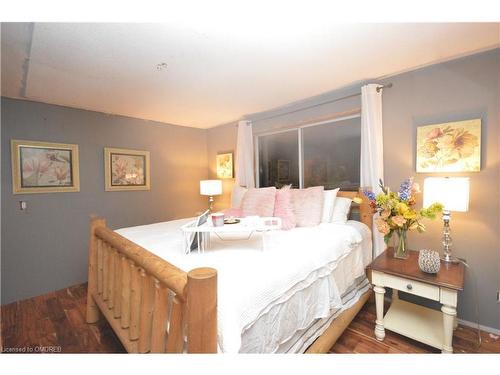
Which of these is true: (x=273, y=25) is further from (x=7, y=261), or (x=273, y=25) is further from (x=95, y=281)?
(x=7, y=261)

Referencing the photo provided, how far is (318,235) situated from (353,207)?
917mm

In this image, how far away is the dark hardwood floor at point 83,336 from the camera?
63.4 inches

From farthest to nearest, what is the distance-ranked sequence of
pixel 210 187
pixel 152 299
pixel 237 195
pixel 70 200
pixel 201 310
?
pixel 210 187, pixel 237 195, pixel 70 200, pixel 152 299, pixel 201 310

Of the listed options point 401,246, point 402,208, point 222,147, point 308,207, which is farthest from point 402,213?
point 222,147

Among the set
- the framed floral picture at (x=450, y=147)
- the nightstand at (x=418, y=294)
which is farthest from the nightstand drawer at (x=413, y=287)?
the framed floral picture at (x=450, y=147)

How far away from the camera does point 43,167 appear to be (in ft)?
8.43

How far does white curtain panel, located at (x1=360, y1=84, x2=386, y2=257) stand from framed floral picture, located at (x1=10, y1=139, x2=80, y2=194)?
3.38 metres

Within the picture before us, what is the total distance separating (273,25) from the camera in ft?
4.48

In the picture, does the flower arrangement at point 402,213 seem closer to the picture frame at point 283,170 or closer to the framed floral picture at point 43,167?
the picture frame at point 283,170

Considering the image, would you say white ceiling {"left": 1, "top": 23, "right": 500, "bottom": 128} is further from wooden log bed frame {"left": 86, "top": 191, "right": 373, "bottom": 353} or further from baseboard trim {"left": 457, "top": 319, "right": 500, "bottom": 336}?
baseboard trim {"left": 457, "top": 319, "right": 500, "bottom": 336}

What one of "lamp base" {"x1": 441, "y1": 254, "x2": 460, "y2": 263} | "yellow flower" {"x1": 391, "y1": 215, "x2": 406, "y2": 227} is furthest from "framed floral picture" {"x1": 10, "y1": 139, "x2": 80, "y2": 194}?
"lamp base" {"x1": 441, "y1": 254, "x2": 460, "y2": 263}

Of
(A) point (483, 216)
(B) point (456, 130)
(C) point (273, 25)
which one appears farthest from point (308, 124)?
(A) point (483, 216)

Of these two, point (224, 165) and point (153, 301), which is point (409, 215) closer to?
point (153, 301)

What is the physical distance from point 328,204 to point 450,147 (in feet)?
3.56
